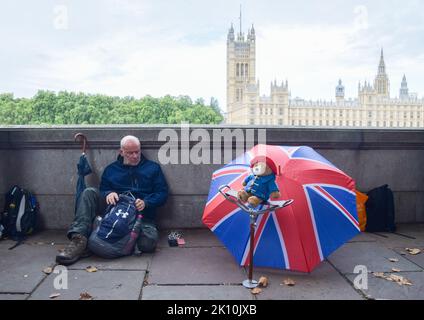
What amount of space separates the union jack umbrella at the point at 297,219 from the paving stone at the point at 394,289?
0.54m

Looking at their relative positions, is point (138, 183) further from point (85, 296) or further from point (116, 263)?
point (85, 296)

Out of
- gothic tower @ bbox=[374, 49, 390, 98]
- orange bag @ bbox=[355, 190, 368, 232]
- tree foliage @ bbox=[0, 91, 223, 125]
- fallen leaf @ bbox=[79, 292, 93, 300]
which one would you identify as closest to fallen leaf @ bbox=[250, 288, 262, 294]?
fallen leaf @ bbox=[79, 292, 93, 300]

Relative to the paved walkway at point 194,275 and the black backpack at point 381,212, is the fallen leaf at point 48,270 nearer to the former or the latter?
the paved walkway at point 194,275

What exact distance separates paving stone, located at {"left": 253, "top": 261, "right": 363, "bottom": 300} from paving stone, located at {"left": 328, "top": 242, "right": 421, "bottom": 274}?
0.78 ft

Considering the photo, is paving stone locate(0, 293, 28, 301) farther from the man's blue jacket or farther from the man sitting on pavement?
the man's blue jacket

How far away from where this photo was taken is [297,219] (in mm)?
3639

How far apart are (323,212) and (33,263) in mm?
3083

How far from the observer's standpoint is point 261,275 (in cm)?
399

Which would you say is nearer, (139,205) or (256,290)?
(256,290)

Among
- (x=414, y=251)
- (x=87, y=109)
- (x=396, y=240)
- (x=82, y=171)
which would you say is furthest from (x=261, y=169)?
(x=87, y=109)

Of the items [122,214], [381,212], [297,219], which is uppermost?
[297,219]

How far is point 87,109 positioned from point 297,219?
75557mm

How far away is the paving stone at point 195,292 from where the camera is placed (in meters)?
3.52
